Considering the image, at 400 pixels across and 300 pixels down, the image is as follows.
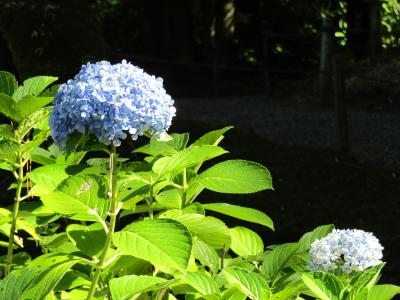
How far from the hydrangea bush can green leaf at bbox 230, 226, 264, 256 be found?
0.17 ft

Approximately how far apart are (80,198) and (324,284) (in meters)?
0.49

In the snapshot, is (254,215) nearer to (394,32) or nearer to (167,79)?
(394,32)

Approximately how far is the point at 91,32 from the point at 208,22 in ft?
39.2

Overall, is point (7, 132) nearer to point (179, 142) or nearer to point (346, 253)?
point (179, 142)

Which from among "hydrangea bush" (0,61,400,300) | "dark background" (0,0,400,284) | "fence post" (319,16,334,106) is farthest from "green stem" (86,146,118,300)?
"fence post" (319,16,334,106)

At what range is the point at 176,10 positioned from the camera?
16312 millimetres

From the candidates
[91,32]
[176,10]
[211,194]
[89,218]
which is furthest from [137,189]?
[176,10]

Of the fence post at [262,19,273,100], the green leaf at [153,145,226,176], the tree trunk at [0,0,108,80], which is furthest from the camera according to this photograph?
the fence post at [262,19,273,100]

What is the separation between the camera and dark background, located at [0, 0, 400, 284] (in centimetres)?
502

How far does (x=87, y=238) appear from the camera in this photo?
159 cm

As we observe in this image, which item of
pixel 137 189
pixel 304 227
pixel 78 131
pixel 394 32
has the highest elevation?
pixel 78 131

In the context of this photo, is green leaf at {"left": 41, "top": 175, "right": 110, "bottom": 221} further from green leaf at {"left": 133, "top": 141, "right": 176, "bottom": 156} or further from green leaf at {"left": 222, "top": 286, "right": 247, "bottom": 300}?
green leaf at {"left": 222, "top": 286, "right": 247, "bottom": 300}

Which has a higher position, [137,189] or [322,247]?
[137,189]

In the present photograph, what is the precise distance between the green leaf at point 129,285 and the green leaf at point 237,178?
258 mm
